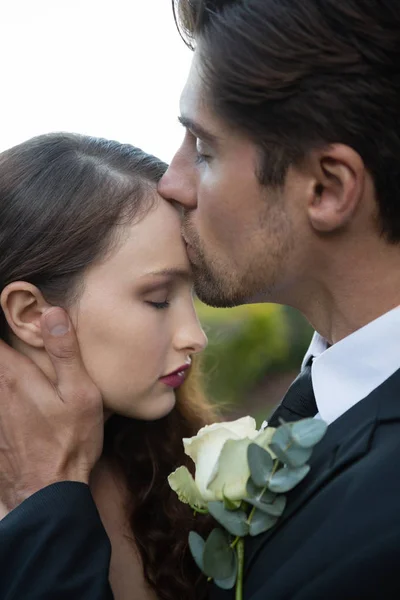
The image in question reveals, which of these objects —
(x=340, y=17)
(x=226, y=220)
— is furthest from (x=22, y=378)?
(x=340, y=17)

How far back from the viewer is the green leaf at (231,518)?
2.11 metres

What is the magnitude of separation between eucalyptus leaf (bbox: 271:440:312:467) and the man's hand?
0.73 m

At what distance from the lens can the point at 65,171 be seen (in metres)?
2.63

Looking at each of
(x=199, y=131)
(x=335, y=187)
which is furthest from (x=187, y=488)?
(x=199, y=131)

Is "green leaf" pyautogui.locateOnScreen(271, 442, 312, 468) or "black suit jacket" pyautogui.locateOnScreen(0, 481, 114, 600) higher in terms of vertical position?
"green leaf" pyautogui.locateOnScreen(271, 442, 312, 468)

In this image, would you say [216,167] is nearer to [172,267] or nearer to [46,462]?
[172,267]

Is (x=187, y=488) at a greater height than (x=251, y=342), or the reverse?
(x=187, y=488)

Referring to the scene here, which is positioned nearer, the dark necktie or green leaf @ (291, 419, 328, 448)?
green leaf @ (291, 419, 328, 448)

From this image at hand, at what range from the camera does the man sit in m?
2.18

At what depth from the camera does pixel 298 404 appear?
2.57m

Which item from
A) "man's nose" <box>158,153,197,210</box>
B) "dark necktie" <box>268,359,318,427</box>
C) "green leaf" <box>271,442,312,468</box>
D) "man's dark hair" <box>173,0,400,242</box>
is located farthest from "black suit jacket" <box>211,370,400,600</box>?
"man's nose" <box>158,153,197,210</box>

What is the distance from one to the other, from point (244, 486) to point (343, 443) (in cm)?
29

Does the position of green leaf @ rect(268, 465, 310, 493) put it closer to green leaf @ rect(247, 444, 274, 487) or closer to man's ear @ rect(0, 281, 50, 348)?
green leaf @ rect(247, 444, 274, 487)

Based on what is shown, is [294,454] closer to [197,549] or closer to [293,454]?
[293,454]
